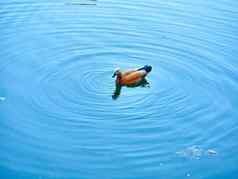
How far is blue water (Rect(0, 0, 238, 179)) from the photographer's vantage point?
3.69 meters

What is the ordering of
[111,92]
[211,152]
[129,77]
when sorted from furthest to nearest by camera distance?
[129,77] < [111,92] < [211,152]

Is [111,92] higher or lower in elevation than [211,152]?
higher

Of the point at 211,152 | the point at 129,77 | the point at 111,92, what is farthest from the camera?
the point at 129,77

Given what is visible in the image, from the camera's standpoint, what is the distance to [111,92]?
4430 mm

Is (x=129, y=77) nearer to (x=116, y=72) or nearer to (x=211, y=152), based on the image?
(x=116, y=72)

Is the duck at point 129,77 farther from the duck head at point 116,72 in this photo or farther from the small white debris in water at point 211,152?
the small white debris in water at point 211,152

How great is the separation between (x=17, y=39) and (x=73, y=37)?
0.59 m

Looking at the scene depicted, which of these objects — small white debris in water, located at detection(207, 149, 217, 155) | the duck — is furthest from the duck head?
small white debris in water, located at detection(207, 149, 217, 155)

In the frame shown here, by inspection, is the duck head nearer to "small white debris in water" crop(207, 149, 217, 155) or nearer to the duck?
the duck

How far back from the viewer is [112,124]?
160 inches

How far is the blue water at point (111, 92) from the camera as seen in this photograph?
3693 millimetres

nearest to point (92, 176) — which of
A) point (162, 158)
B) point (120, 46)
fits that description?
point (162, 158)

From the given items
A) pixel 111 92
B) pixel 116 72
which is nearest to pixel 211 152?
pixel 111 92

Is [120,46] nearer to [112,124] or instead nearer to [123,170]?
[112,124]
